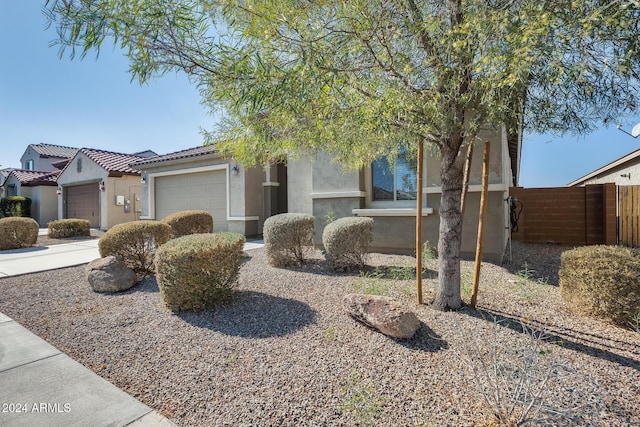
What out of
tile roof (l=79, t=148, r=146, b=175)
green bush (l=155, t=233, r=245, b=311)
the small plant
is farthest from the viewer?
tile roof (l=79, t=148, r=146, b=175)

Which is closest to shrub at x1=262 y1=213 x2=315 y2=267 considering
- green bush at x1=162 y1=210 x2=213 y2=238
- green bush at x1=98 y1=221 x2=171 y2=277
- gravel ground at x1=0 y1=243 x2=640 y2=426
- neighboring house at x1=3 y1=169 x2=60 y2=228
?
gravel ground at x1=0 y1=243 x2=640 y2=426

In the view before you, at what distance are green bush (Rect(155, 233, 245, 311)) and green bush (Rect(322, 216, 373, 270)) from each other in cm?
222

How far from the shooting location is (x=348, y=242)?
19.6 ft

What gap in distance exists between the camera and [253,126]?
12.2 feet

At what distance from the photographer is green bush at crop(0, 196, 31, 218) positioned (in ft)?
65.4

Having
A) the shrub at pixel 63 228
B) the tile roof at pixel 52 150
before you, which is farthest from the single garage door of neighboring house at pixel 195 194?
the tile roof at pixel 52 150

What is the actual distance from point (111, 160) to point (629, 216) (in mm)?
23009

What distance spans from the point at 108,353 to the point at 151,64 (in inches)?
117

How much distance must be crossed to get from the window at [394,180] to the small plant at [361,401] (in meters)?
5.80

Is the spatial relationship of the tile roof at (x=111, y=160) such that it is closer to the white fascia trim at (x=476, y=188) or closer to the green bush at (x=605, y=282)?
the white fascia trim at (x=476, y=188)

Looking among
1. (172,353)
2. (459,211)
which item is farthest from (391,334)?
(172,353)

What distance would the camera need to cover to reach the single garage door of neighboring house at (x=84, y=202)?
17.1 metres

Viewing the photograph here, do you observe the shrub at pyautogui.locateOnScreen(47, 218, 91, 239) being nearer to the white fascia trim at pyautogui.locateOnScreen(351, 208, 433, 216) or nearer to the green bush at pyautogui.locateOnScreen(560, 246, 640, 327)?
the white fascia trim at pyautogui.locateOnScreen(351, 208, 433, 216)

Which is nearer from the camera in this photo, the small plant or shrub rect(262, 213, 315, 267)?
the small plant
